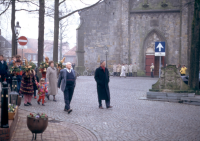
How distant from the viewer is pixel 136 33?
32.8 m

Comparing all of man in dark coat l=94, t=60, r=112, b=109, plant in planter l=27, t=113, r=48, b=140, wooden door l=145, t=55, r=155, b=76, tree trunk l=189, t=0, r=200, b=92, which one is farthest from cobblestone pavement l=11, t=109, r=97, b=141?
wooden door l=145, t=55, r=155, b=76

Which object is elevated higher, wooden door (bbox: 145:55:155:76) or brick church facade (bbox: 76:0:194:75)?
brick church facade (bbox: 76:0:194:75)

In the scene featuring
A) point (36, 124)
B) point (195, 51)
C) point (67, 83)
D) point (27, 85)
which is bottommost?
point (36, 124)

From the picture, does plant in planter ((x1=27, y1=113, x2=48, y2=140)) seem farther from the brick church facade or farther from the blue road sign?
the brick church facade

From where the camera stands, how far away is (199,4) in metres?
13.8

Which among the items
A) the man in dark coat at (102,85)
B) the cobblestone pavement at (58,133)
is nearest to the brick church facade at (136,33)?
the man in dark coat at (102,85)

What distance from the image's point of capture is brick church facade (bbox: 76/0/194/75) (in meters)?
31.4

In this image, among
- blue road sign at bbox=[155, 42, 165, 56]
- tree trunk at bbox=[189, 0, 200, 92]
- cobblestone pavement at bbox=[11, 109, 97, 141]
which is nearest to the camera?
cobblestone pavement at bbox=[11, 109, 97, 141]

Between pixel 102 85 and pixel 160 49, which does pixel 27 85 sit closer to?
pixel 102 85

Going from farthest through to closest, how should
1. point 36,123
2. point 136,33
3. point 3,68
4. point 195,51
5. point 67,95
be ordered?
point 136,33 → point 195,51 → point 3,68 → point 67,95 → point 36,123

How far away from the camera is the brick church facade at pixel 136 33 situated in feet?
103

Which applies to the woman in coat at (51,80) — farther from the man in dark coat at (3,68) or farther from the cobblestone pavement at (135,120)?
the man in dark coat at (3,68)

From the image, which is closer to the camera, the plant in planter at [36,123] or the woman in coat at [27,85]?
the plant in planter at [36,123]

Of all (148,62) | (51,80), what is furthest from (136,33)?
(51,80)
